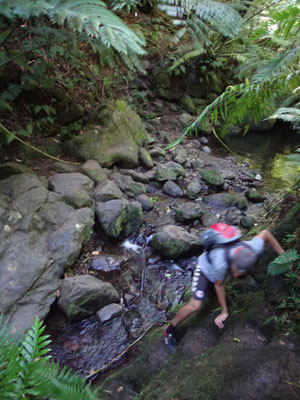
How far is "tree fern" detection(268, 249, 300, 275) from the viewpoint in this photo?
1644mm

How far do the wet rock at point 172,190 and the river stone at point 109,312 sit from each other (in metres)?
2.65

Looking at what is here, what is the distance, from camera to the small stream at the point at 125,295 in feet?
8.36

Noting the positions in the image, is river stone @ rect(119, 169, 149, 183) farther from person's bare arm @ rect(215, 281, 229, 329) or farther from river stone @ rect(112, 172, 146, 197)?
person's bare arm @ rect(215, 281, 229, 329)

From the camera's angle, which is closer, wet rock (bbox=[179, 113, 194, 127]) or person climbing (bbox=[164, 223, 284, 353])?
person climbing (bbox=[164, 223, 284, 353])

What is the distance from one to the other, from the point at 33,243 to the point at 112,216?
111cm

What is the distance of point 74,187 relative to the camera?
398 cm

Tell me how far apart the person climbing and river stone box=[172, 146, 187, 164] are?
4.21 m

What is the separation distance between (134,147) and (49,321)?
12.1 ft

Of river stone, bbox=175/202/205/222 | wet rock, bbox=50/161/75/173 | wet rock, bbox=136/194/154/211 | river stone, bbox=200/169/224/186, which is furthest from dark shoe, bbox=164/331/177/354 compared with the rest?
river stone, bbox=200/169/224/186

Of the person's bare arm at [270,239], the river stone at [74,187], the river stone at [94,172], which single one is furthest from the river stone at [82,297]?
the river stone at [94,172]

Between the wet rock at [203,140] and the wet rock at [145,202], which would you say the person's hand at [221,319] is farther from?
the wet rock at [203,140]

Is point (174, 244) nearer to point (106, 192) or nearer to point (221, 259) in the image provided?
point (106, 192)

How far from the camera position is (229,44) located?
8062 mm

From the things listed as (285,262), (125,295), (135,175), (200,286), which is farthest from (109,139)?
(285,262)
